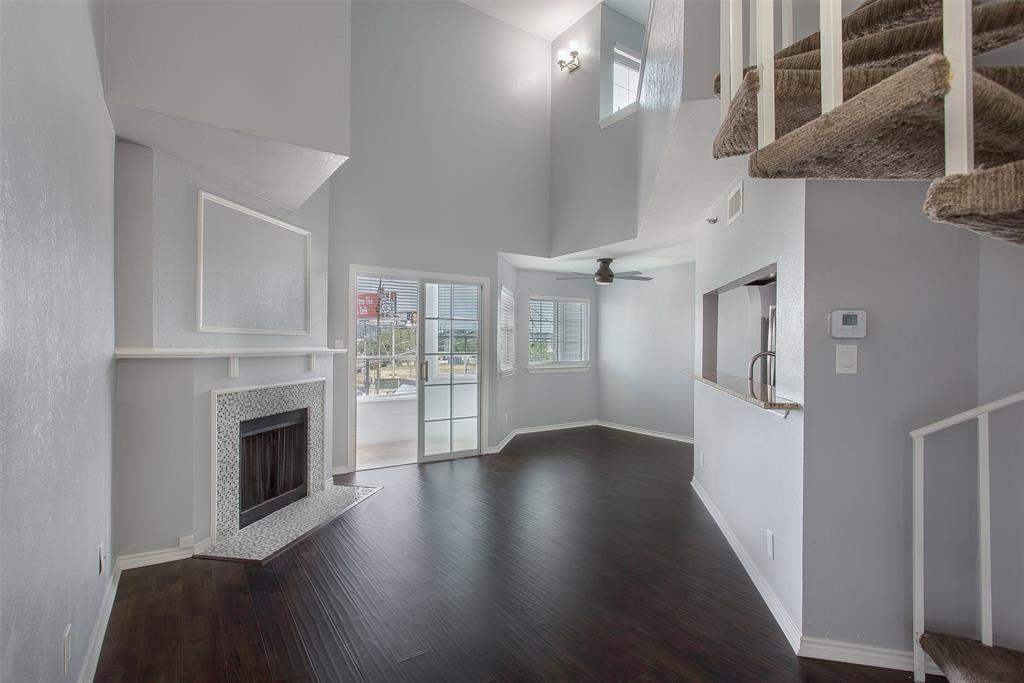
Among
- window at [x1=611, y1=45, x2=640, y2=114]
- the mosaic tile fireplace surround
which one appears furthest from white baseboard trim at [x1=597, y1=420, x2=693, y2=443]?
the mosaic tile fireplace surround

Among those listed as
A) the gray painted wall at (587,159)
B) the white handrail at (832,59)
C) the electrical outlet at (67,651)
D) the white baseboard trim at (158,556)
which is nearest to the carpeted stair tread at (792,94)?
the white handrail at (832,59)

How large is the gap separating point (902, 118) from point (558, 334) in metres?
6.46

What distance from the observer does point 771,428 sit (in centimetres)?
250

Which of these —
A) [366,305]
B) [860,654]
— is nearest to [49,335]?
[860,654]

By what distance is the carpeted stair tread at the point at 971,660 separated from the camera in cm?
165

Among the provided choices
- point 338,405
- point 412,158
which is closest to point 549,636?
point 338,405

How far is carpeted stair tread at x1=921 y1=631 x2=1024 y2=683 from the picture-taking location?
1.65 metres

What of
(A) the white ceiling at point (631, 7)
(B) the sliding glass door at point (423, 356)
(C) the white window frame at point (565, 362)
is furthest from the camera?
(C) the white window frame at point (565, 362)

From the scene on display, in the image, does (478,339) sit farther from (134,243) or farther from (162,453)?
(134,243)

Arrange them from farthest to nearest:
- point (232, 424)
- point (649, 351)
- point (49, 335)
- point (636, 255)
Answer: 1. point (649, 351)
2. point (636, 255)
3. point (232, 424)
4. point (49, 335)

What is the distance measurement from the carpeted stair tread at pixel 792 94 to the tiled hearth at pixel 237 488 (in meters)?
3.20

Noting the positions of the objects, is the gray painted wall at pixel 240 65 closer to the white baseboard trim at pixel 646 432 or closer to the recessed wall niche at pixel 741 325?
the recessed wall niche at pixel 741 325

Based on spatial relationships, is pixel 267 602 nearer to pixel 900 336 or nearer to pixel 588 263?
Result: pixel 900 336

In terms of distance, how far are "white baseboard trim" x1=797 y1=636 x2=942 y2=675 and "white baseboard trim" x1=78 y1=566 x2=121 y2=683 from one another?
9.30ft
